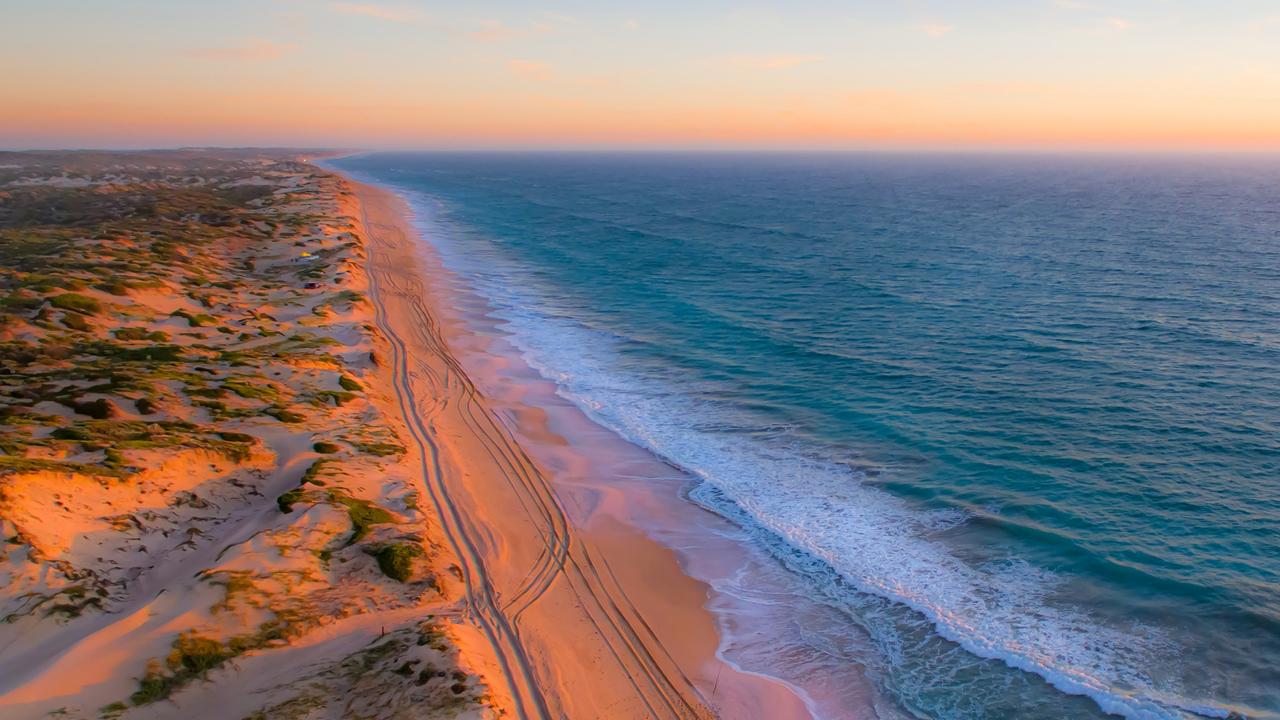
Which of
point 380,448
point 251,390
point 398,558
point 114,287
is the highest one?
point 114,287

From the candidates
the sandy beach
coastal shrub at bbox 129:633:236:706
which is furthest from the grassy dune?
the sandy beach

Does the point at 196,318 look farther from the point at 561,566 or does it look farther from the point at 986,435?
the point at 986,435

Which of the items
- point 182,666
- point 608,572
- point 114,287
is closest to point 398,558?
point 182,666

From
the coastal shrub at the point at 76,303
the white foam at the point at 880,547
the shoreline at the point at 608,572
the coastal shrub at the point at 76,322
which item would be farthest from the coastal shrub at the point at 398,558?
the coastal shrub at the point at 76,303

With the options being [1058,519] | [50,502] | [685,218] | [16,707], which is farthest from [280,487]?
[685,218]

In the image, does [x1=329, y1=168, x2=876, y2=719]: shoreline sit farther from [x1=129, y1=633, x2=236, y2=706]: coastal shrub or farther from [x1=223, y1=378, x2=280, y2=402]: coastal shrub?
[x1=223, y1=378, x2=280, y2=402]: coastal shrub

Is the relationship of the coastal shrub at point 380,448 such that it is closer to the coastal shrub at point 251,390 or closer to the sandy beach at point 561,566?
the sandy beach at point 561,566
